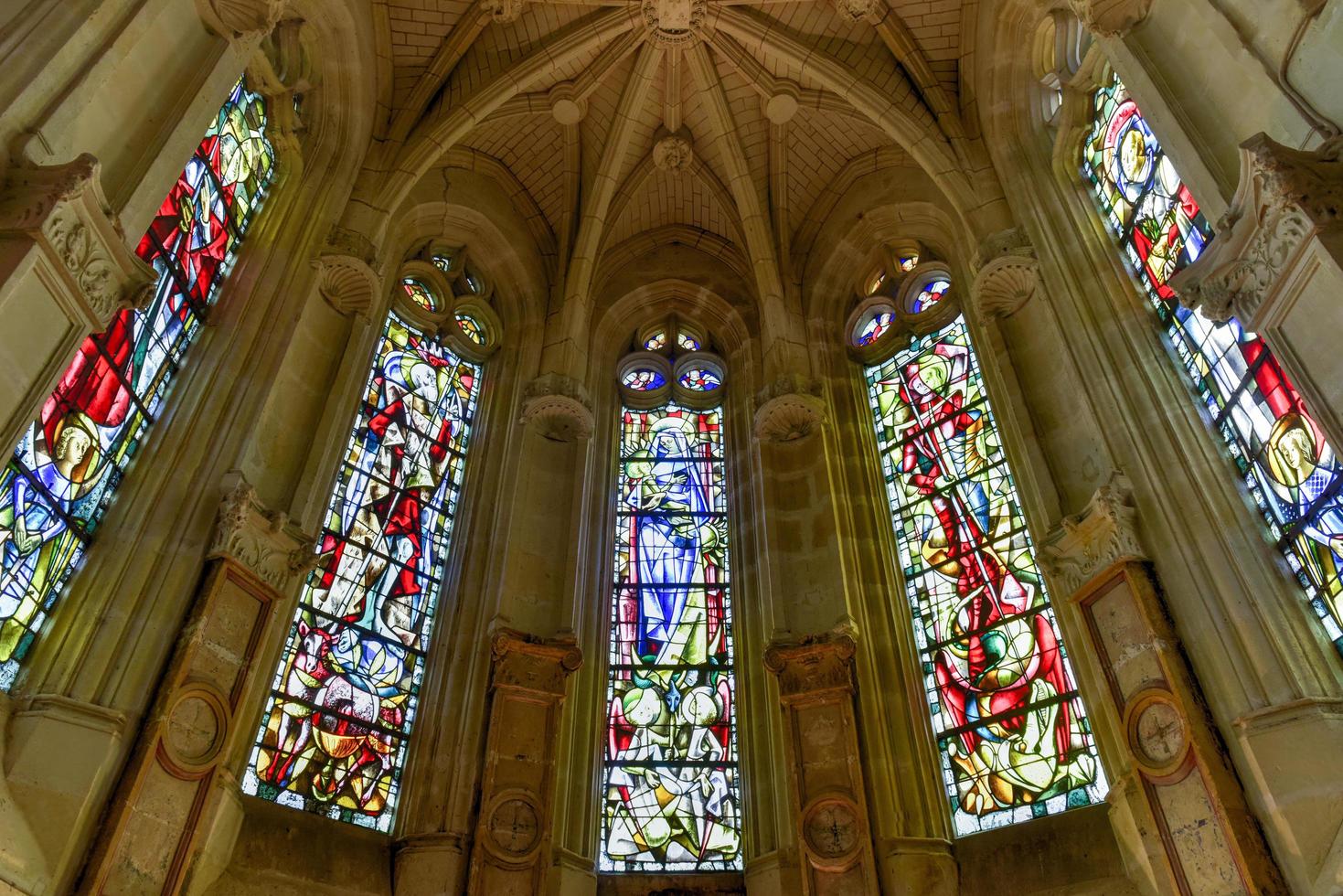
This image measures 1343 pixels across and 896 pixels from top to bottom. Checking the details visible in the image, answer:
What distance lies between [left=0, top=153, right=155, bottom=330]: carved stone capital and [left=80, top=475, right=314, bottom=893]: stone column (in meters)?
2.06

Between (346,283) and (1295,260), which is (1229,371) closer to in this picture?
(1295,260)

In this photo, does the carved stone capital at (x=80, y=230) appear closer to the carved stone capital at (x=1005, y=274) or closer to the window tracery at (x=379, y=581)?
the window tracery at (x=379, y=581)

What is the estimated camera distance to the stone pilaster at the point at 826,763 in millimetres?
8258

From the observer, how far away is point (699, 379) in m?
13.6

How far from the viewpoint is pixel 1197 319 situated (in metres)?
8.41

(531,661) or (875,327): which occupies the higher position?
(875,327)

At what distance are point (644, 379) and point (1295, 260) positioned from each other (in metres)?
8.48

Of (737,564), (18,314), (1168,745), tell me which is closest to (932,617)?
(737,564)

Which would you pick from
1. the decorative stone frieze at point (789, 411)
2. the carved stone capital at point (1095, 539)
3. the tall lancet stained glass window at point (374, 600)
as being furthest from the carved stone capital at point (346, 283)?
the carved stone capital at point (1095, 539)

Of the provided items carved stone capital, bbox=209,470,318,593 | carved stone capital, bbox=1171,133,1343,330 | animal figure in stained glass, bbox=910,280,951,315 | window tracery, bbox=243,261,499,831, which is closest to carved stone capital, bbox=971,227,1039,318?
animal figure in stained glass, bbox=910,280,951,315

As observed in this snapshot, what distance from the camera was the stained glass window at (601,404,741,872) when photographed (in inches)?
369

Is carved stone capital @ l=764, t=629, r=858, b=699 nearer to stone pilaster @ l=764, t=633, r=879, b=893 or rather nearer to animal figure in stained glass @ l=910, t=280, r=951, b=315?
stone pilaster @ l=764, t=633, r=879, b=893

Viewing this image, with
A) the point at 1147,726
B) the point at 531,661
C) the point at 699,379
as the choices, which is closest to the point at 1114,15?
the point at 1147,726

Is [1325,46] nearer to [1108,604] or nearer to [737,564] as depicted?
[1108,604]
